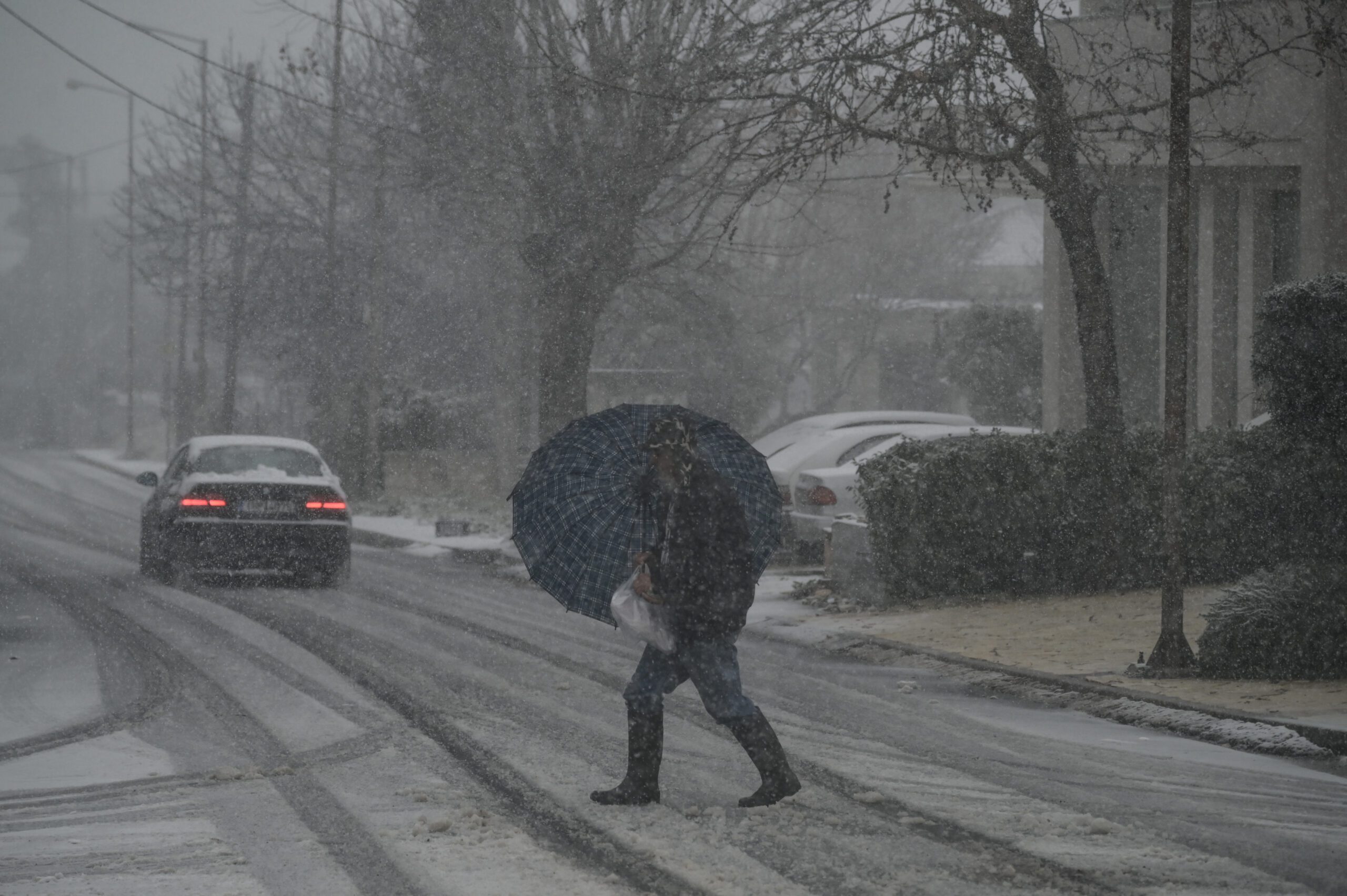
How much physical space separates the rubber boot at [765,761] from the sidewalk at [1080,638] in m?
3.22

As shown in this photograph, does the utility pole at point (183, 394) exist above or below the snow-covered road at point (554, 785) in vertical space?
above

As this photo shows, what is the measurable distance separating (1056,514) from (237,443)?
8739 millimetres

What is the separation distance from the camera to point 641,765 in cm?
665

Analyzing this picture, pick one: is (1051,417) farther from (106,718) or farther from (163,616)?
(106,718)

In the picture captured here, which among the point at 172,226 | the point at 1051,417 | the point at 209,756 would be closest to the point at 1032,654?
the point at 209,756

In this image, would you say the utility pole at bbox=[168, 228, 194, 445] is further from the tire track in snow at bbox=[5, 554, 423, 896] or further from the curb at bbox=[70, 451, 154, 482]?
the tire track in snow at bbox=[5, 554, 423, 896]

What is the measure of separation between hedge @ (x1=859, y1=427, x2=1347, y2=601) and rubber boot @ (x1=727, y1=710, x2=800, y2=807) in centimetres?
729

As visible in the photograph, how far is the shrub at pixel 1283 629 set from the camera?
9.81 metres

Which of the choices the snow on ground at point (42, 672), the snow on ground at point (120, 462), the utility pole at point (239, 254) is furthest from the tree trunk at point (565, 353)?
the snow on ground at point (120, 462)

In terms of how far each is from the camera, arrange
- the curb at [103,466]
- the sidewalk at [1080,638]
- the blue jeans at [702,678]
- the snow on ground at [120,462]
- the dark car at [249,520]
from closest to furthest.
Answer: the blue jeans at [702,678] < the sidewalk at [1080,638] < the dark car at [249,520] < the curb at [103,466] < the snow on ground at [120,462]

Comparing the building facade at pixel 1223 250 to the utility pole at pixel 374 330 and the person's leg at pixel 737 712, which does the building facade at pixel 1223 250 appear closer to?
the person's leg at pixel 737 712

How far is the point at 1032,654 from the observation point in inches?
448

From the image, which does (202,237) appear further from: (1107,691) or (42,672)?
(1107,691)

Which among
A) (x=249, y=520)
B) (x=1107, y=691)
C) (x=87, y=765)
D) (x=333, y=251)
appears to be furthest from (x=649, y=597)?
(x=333, y=251)
